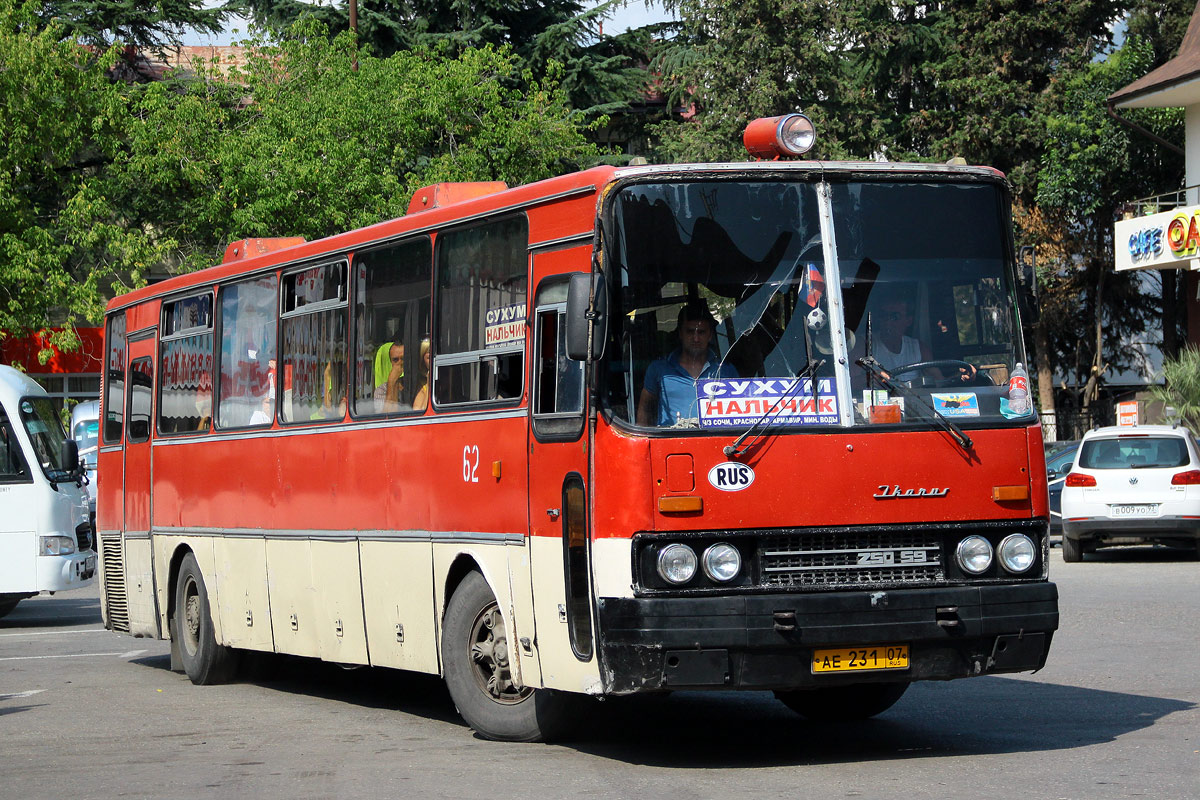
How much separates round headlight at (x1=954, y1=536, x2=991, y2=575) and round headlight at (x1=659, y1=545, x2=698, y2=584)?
141cm

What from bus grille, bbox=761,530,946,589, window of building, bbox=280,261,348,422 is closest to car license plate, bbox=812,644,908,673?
bus grille, bbox=761,530,946,589

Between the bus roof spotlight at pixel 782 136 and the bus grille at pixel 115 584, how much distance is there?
8.21m

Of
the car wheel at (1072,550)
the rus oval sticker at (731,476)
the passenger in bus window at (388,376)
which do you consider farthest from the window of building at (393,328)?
the car wheel at (1072,550)

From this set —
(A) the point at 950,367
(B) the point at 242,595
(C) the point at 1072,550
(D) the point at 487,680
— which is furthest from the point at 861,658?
(C) the point at 1072,550

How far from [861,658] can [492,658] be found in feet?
7.35

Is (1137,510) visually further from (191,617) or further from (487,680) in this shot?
(487,680)

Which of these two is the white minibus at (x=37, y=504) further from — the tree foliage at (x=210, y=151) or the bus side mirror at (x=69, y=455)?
the tree foliage at (x=210, y=151)

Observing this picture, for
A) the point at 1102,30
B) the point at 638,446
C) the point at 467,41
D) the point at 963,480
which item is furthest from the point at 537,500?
the point at 1102,30

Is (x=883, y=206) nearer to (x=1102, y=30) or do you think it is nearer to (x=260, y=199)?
(x=260, y=199)

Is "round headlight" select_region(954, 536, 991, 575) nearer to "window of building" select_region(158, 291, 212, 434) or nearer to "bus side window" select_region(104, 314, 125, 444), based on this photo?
"window of building" select_region(158, 291, 212, 434)

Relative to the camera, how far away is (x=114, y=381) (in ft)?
52.4

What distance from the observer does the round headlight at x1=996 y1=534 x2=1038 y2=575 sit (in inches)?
344

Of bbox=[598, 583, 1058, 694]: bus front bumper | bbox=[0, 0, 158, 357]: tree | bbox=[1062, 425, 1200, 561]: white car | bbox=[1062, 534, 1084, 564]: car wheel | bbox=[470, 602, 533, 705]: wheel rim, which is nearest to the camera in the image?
bbox=[598, 583, 1058, 694]: bus front bumper

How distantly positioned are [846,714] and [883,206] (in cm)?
329
